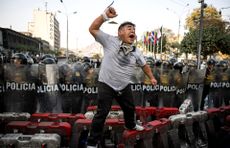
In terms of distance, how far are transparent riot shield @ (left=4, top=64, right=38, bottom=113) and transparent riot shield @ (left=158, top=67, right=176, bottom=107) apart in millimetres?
3264

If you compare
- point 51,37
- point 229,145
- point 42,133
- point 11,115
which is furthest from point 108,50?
point 51,37

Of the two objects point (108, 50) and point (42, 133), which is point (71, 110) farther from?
point (108, 50)

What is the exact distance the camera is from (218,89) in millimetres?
9531

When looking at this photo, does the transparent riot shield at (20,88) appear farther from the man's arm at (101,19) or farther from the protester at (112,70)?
Answer: the man's arm at (101,19)

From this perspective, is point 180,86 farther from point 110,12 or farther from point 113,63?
point 110,12

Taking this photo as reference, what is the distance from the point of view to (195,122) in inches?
225

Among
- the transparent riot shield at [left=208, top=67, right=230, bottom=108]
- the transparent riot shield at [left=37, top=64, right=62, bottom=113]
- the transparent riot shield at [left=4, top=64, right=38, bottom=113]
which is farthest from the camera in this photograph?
the transparent riot shield at [left=208, top=67, right=230, bottom=108]

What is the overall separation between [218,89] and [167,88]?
2140 mm

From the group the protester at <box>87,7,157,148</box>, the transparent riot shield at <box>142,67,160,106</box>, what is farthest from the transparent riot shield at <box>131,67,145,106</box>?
the protester at <box>87,7,157,148</box>

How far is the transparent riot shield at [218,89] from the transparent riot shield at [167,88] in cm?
160

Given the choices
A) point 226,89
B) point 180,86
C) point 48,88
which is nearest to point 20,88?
point 48,88

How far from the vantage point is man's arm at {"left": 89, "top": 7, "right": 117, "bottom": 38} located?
3.71m

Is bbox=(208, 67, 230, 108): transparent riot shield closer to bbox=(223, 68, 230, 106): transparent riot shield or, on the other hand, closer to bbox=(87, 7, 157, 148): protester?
bbox=(223, 68, 230, 106): transparent riot shield

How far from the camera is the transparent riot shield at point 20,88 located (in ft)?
21.8
